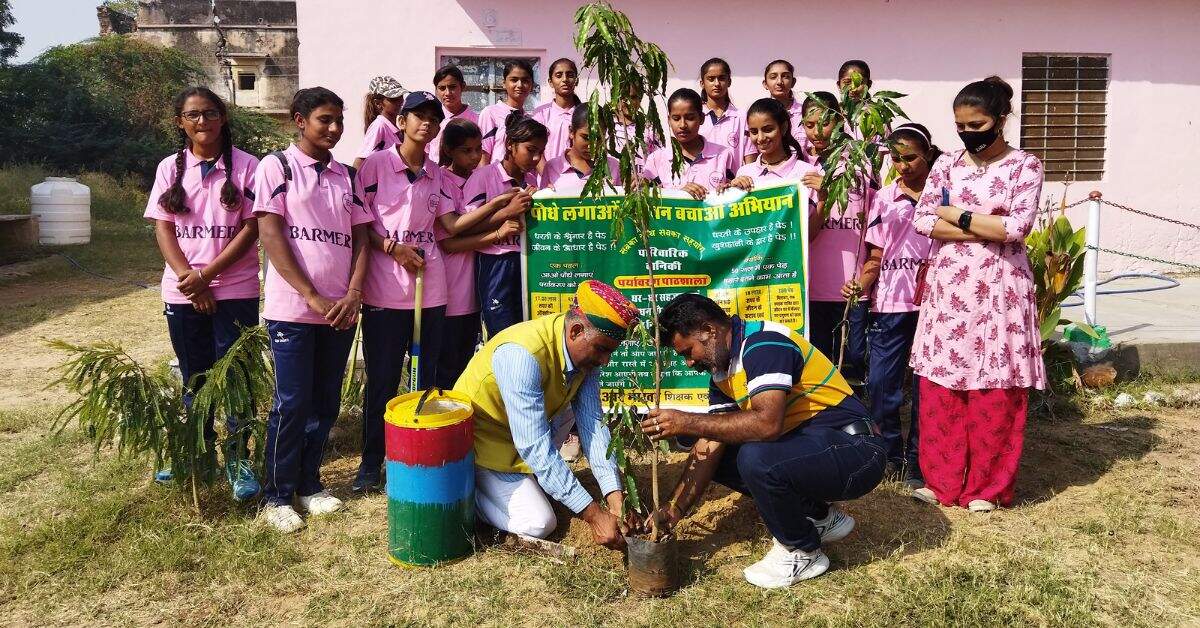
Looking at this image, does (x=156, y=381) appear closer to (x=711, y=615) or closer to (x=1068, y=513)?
(x=711, y=615)

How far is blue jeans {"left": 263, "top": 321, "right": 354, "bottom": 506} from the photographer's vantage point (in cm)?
377

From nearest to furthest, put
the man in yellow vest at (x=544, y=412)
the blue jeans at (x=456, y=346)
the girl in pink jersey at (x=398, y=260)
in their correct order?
1. the man in yellow vest at (x=544, y=412)
2. the girl in pink jersey at (x=398, y=260)
3. the blue jeans at (x=456, y=346)

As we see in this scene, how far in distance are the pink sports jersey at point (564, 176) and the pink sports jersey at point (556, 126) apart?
489 millimetres

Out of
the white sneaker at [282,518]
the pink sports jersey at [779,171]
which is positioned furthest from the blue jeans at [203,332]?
the pink sports jersey at [779,171]

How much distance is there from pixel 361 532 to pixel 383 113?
2860 mm

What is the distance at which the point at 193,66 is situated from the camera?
26.4 m

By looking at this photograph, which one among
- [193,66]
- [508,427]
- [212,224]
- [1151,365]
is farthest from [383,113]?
[193,66]

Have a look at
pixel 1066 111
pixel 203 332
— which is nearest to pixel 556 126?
pixel 203 332

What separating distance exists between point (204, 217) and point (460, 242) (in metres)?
1.18

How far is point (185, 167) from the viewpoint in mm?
3918

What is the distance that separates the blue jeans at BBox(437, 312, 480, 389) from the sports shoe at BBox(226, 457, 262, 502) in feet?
3.38

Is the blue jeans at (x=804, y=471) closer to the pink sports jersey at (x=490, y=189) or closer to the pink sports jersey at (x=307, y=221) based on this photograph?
the pink sports jersey at (x=490, y=189)

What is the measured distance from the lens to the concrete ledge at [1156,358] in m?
5.89

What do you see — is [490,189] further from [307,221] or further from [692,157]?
[692,157]
